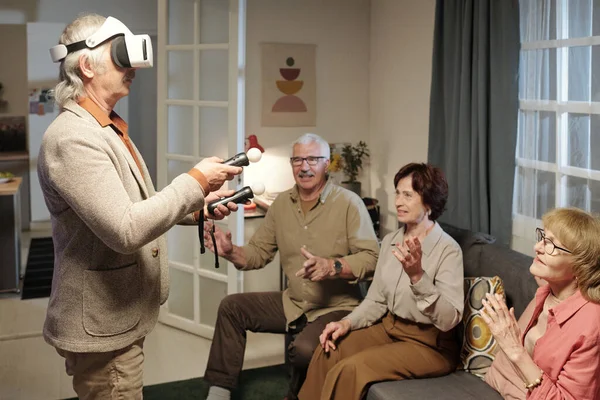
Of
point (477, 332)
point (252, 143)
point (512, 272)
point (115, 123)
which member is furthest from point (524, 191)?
point (115, 123)

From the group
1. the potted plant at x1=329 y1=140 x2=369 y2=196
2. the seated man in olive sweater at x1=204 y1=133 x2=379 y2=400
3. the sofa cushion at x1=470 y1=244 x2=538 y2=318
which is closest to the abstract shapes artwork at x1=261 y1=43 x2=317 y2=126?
the potted plant at x1=329 y1=140 x2=369 y2=196

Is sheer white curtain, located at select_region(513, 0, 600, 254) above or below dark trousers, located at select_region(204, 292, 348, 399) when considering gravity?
above

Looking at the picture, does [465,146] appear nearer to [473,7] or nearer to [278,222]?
[473,7]

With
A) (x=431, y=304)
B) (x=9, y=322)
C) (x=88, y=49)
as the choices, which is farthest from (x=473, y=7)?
(x=9, y=322)

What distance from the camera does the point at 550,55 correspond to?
11.2ft

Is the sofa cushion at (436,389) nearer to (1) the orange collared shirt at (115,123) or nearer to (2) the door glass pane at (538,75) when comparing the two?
(1) the orange collared shirt at (115,123)

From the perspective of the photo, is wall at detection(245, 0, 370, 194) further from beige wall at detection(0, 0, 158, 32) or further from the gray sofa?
beige wall at detection(0, 0, 158, 32)

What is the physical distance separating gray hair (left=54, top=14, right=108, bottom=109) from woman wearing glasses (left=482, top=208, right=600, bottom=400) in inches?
52.0

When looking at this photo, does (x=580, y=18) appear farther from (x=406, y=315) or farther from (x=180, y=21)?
(x=180, y=21)

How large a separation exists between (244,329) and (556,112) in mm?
1759

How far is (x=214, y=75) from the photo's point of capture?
4301 millimetres

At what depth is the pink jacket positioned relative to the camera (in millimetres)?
2080

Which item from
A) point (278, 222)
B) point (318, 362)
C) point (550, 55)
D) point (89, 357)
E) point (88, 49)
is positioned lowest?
point (318, 362)

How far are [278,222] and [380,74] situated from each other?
193cm
